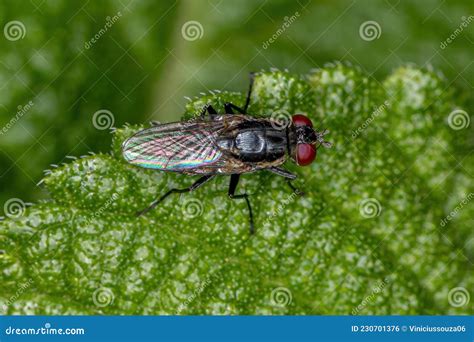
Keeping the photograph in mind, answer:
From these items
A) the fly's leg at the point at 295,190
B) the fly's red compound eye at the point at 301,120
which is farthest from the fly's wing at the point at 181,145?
the fly's leg at the point at 295,190

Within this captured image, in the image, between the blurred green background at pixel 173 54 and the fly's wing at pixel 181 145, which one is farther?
the blurred green background at pixel 173 54

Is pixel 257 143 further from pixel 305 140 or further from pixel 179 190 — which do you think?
pixel 179 190

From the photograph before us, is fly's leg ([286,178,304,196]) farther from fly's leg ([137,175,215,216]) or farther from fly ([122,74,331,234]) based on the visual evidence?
fly's leg ([137,175,215,216])

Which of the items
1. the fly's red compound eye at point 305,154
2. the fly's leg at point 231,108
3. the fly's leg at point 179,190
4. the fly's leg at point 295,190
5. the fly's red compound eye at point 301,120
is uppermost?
the fly's red compound eye at point 301,120

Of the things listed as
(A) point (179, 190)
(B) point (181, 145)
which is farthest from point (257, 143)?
(A) point (179, 190)

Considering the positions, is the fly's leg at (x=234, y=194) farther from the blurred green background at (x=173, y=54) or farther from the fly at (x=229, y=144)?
the blurred green background at (x=173, y=54)

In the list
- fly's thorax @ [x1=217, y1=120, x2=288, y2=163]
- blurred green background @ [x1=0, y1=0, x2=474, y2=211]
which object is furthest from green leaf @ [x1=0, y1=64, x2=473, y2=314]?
blurred green background @ [x1=0, y1=0, x2=474, y2=211]
